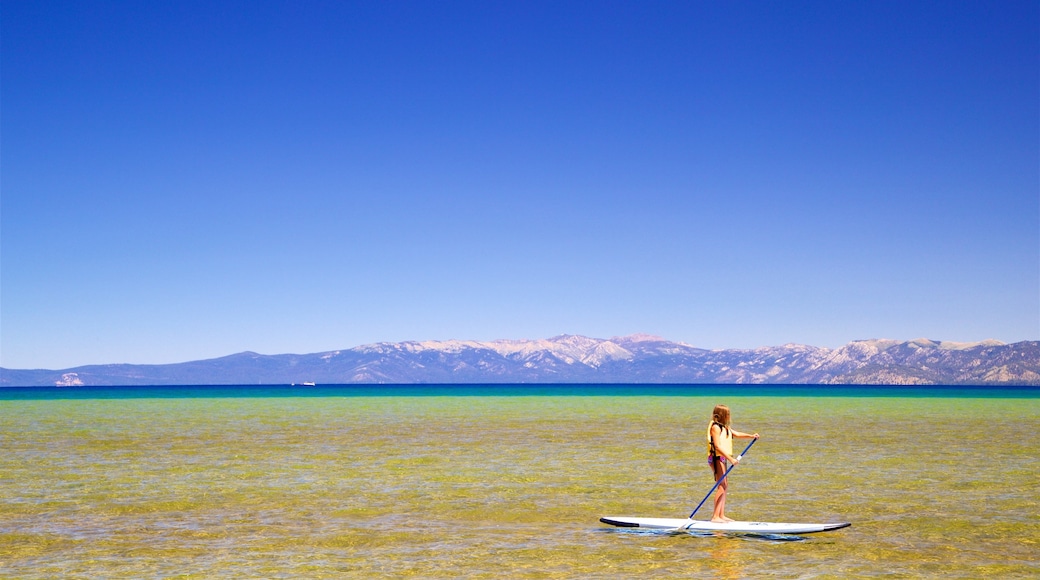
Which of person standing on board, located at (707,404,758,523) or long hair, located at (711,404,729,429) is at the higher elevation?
long hair, located at (711,404,729,429)

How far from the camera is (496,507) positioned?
21.2 m

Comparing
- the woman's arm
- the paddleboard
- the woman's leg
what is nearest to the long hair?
the woman's arm

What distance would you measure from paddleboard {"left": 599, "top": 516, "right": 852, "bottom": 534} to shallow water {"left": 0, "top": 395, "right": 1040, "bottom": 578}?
0.65 feet

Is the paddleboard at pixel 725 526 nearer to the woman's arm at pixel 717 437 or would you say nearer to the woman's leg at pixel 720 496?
the woman's leg at pixel 720 496

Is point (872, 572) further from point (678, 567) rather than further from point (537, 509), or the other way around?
point (537, 509)

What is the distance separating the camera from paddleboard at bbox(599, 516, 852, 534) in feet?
55.0

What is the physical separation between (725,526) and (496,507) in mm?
5806

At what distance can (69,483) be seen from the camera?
25703 millimetres

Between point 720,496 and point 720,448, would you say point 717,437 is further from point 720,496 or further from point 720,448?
point 720,496

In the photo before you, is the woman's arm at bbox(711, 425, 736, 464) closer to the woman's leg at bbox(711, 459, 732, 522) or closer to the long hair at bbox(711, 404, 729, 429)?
the long hair at bbox(711, 404, 729, 429)

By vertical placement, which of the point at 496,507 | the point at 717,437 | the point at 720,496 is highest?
the point at 717,437

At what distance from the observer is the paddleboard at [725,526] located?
55.0 feet

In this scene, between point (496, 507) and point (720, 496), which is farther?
point (496, 507)

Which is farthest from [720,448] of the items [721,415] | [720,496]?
[720,496]
